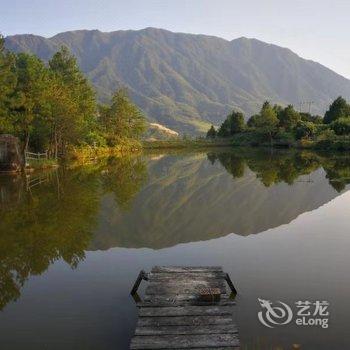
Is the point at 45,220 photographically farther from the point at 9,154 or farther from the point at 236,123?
the point at 236,123

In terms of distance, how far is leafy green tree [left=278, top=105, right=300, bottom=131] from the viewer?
113m

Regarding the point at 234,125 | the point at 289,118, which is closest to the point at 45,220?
the point at 289,118

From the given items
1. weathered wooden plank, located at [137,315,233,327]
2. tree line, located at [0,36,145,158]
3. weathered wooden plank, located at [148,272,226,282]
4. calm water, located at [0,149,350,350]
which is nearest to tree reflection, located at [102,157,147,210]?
calm water, located at [0,149,350,350]

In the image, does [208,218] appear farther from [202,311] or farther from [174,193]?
[202,311]

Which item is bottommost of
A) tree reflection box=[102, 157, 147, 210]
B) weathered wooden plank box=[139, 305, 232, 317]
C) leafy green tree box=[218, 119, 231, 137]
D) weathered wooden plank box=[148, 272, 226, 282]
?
leafy green tree box=[218, 119, 231, 137]

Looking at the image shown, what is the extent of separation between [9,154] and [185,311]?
42.9 m

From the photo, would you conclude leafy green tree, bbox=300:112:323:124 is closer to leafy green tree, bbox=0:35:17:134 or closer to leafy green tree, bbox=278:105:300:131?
leafy green tree, bbox=278:105:300:131

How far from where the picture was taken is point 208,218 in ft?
82.4

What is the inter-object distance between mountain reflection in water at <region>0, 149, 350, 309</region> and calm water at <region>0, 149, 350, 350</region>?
2.8 inches

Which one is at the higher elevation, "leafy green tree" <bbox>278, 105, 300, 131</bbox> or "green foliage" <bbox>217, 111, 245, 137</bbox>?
"leafy green tree" <bbox>278, 105, 300, 131</bbox>

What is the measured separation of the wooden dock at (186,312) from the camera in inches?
355

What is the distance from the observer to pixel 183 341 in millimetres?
9008

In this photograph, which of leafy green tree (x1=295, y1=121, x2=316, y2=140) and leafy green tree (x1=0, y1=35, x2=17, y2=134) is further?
leafy green tree (x1=295, y1=121, x2=316, y2=140)

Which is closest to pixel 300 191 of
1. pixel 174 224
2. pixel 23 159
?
pixel 174 224
